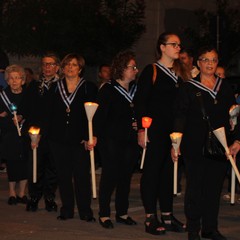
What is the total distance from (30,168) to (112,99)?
179cm

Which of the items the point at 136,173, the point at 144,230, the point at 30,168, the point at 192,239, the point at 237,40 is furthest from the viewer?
the point at 237,40

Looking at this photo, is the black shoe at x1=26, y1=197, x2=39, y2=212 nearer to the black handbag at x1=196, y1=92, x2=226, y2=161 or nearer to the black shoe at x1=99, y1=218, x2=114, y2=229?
the black shoe at x1=99, y1=218, x2=114, y2=229

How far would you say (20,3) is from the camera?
787 inches

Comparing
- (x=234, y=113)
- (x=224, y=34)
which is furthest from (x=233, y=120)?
(x=224, y=34)

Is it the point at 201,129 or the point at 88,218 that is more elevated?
the point at 201,129

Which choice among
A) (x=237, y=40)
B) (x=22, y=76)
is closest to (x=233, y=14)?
(x=237, y=40)

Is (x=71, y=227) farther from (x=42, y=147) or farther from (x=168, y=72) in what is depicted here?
(x=168, y=72)

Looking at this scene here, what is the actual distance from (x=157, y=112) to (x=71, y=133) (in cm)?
127

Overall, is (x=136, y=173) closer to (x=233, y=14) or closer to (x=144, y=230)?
(x=144, y=230)

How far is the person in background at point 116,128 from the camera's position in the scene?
958 cm

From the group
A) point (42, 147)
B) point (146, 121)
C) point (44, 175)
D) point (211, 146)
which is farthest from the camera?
point (44, 175)

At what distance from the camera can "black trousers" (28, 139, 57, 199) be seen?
35.5 feet

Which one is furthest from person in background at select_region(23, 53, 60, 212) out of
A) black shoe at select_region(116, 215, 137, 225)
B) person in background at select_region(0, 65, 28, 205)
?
black shoe at select_region(116, 215, 137, 225)

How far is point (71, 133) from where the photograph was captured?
9953 mm
